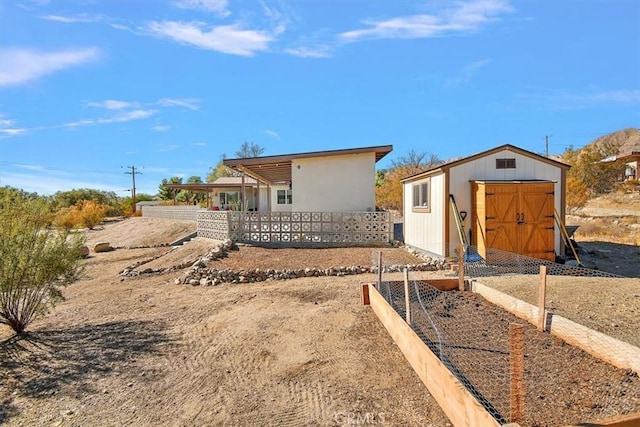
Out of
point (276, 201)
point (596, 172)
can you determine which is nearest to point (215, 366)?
point (276, 201)

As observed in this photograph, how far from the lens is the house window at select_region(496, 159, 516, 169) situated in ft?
31.9

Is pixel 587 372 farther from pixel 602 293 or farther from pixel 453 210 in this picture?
pixel 453 210

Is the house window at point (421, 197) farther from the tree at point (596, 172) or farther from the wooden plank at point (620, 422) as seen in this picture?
the tree at point (596, 172)

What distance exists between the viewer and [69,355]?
15.7 ft

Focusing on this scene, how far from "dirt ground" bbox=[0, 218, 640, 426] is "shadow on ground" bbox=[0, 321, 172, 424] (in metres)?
0.02

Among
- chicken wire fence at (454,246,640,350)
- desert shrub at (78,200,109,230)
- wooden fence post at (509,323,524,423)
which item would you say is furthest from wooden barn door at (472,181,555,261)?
desert shrub at (78,200,109,230)

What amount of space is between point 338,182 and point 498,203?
6.72 metres

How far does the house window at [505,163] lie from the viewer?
972 centimetres

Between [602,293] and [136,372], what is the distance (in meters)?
7.28

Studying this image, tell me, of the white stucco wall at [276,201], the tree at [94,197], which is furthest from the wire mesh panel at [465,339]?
the tree at [94,197]

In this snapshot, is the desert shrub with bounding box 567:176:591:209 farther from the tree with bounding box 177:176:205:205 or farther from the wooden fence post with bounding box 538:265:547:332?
the tree with bounding box 177:176:205:205

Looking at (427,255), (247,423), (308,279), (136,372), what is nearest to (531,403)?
(247,423)

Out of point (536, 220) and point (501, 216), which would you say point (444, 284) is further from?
point (536, 220)

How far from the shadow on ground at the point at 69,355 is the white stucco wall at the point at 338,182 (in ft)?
31.1
